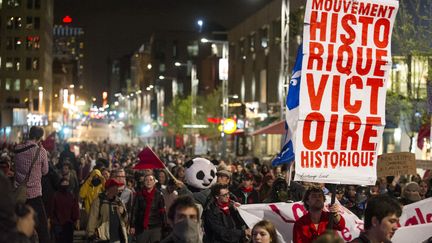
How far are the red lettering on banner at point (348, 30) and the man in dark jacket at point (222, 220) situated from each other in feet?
7.68

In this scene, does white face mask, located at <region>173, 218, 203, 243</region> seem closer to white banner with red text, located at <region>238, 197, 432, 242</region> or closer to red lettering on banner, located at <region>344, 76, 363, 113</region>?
red lettering on banner, located at <region>344, 76, 363, 113</region>

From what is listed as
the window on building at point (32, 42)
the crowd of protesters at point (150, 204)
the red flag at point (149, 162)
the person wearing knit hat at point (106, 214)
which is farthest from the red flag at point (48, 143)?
the window on building at point (32, 42)

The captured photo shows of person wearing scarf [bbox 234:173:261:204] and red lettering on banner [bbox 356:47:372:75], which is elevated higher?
red lettering on banner [bbox 356:47:372:75]

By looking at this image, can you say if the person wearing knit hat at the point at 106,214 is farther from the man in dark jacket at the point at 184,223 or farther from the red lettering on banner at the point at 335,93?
the man in dark jacket at the point at 184,223

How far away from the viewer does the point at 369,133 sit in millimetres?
8508

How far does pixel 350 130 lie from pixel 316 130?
33 centimetres

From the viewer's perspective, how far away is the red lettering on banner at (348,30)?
27.7 feet

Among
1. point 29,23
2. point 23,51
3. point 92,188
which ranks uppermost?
point 29,23

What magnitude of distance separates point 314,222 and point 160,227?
449 cm

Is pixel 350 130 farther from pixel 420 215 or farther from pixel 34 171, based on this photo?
pixel 34 171

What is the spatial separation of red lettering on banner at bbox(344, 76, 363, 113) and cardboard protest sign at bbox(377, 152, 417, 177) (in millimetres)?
4681

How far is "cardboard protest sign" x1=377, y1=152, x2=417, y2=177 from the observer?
13078mm

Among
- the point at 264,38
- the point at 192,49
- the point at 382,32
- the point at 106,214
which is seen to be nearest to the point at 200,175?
the point at 106,214

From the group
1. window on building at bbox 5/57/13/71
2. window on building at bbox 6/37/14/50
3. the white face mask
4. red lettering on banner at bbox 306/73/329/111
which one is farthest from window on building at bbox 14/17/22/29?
the white face mask
